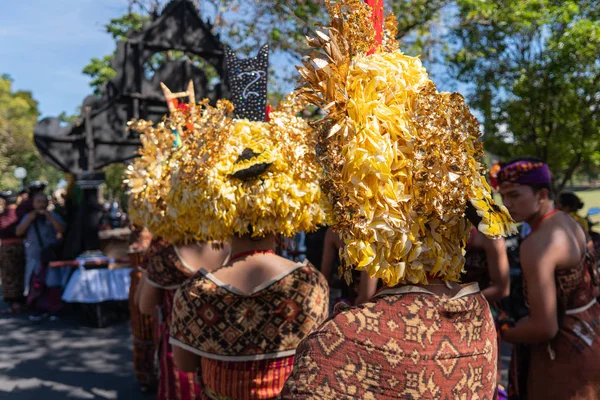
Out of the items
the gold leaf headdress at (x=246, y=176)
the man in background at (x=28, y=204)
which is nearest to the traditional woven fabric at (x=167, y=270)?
the gold leaf headdress at (x=246, y=176)

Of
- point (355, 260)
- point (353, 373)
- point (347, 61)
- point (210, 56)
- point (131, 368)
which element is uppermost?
point (210, 56)

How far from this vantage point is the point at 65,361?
5648mm

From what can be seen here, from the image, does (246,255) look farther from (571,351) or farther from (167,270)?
(571,351)

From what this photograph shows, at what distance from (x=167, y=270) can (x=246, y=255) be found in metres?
1.00

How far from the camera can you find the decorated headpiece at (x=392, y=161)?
125 centimetres

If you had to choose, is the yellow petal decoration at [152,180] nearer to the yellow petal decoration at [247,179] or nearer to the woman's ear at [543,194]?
the yellow petal decoration at [247,179]

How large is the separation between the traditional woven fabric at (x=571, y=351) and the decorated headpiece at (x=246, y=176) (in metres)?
1.29

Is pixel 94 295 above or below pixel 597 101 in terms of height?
below

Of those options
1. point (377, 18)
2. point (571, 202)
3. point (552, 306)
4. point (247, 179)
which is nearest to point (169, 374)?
point (247, 179)

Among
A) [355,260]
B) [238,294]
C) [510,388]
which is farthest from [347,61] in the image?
[510,388]

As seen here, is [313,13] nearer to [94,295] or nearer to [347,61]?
[94,295]

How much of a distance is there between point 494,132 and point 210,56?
252 inches

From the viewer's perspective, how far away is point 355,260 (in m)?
1.27

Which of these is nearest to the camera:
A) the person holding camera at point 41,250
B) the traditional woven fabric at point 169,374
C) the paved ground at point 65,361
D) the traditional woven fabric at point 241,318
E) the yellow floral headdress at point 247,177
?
the traditional woven fabric at point 241,318
